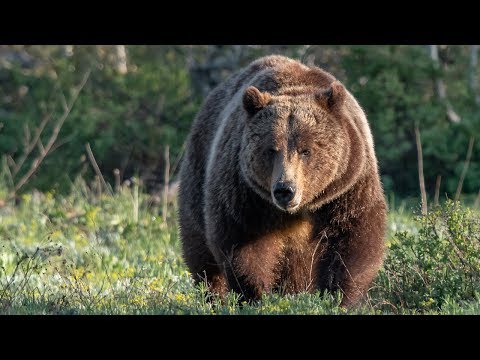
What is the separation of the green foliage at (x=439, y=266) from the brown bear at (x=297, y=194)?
296mm

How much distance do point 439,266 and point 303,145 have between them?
1355 mm

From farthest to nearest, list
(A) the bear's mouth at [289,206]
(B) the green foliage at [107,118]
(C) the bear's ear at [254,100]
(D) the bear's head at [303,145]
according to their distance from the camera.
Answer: (B) the green foliage at [107,118] → (C) the bear's ear at [254,100] → (D) the bear's head at [303,145] → (A) the bear's mouth at [289,206]

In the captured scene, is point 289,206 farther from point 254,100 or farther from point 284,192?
point 254,100

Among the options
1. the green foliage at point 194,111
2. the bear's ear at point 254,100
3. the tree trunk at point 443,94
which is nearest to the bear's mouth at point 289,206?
the bear's ear at point 254,100

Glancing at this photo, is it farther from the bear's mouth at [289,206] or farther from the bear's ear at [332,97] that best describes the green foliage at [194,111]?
the bear's mouth at [289,206]

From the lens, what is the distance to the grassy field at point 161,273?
18.1 ft

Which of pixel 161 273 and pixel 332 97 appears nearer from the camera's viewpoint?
pixel 332 97

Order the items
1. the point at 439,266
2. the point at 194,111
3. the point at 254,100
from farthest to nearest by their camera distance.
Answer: the point at 194,111 < the point at 439,266 < the point at 254,100

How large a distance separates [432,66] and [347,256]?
23.5 ft

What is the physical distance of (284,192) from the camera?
5.64 meters

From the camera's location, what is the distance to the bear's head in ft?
19.2

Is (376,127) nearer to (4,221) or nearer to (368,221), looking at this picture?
(4,221)

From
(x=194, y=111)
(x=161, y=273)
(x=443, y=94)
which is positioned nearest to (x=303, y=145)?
(x=161, y=273)

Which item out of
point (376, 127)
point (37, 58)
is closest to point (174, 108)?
point (376, 127)
